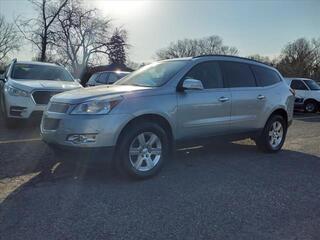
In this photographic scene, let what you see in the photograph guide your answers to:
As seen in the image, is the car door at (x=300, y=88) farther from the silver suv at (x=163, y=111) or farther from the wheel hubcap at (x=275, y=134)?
the silver suv at (x=163, y=111)

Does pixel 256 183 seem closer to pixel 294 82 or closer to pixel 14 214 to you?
pixel 14 214

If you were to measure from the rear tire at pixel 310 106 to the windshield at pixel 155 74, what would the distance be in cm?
1447

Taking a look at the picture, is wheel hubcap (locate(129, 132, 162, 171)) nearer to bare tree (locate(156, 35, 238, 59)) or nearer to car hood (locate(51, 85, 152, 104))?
car hood (locate(51, 85, 152, 104))

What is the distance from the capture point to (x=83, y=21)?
44594 mm

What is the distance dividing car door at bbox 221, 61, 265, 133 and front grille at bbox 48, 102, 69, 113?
283 cm

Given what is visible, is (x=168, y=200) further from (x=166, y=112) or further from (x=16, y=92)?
(x=16, y=92)

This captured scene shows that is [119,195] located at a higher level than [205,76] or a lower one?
lower

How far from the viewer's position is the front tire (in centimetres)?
492

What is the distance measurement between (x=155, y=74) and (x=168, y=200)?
7.66 ft

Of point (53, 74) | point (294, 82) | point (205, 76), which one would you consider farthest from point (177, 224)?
point (294, 82)

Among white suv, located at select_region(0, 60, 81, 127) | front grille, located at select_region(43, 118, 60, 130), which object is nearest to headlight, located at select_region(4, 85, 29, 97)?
white suv, located at select_region(0, 60, 81, 127)

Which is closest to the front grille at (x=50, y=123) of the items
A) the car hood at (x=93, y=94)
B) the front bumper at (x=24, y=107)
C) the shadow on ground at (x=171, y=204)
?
the car hood at (x=93, y=94)

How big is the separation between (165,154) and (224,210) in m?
1.46

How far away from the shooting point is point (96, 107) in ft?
15.8
